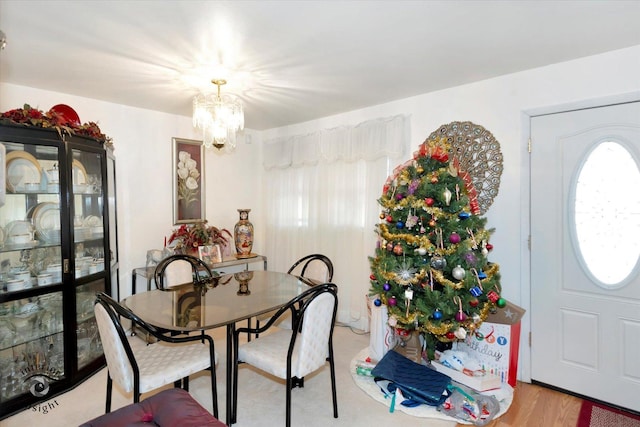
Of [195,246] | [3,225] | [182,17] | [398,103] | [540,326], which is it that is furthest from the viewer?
[195,246]

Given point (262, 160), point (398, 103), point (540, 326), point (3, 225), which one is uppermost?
point (398, 103)

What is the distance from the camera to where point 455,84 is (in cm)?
302

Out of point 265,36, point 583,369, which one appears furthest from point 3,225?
point 583,369

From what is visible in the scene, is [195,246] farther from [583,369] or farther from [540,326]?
[583,369]

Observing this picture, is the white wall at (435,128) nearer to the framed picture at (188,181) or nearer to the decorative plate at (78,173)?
the framed picture at (188,181)

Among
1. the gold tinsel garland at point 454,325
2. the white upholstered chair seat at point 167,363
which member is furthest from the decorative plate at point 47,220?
the gold tinsel garland at point 454,325

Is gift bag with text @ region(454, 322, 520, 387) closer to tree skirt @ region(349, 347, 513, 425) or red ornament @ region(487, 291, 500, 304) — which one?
tree skirt @ region(349, 347, 513, 425)

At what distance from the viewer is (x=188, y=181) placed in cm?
412

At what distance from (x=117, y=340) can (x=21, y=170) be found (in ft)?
5.24

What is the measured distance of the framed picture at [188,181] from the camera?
4.02m

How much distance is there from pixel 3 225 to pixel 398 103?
11.2ft

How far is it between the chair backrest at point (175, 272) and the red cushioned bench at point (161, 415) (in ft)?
4.39

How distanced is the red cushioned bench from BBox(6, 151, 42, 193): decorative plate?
190cm

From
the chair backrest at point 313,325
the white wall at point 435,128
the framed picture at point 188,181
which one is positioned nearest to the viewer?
the chair backrest at point 313,325
